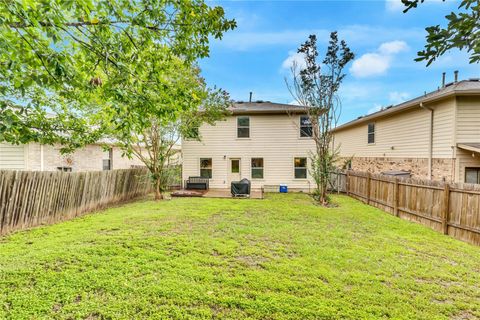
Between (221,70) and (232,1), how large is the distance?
12451mm

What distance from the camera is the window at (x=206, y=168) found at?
14.5m

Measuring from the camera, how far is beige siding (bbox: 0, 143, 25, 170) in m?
9.17

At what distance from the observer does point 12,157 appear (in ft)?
30.6

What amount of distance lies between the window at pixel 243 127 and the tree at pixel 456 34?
42.8 ft

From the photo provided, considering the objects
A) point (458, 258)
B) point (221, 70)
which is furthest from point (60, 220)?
point (221, 70)

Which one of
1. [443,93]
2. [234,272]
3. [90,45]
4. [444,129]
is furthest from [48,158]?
[444,129]

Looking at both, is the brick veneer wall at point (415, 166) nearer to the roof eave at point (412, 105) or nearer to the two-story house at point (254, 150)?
the roof eave at point (412, 105)

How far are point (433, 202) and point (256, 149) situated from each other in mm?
8975

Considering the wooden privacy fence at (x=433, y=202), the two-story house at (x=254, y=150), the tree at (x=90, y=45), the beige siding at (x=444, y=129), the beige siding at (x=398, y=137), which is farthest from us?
the two-story house at (x=254, y=150)

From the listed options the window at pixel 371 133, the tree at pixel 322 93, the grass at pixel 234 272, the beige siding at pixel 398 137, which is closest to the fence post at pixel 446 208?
the grass at pixel 234 272

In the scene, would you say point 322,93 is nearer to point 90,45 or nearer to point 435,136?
point 435,136

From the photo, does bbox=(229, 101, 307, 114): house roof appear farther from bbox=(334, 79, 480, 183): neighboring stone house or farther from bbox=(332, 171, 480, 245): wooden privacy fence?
bbox=(332, 171, 480, 245): wooden privacy fence

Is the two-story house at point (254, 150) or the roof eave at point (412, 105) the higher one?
the roof eave at point (412, 105)

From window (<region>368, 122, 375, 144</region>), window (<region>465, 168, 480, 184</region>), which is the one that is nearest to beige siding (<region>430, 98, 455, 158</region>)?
window (<region>465, 168, 480, 184</region>)
